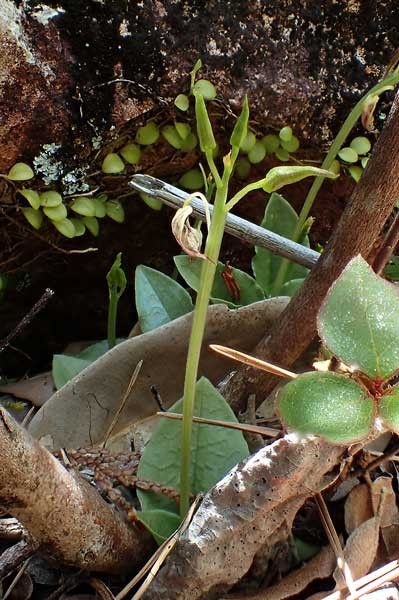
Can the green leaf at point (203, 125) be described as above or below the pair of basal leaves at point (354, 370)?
above

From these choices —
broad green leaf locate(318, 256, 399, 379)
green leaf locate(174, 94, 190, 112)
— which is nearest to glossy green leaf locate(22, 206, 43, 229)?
green leaf locate(174, 94, 190, 112)

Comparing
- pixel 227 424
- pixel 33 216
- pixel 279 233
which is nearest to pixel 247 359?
pixel 227 424

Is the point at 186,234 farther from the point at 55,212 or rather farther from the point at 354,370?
the point at 55,212

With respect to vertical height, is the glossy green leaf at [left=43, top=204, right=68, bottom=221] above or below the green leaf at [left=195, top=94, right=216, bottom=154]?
below

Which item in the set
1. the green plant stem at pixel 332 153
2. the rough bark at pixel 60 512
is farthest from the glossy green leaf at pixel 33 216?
the rough bark at pixel 60 512

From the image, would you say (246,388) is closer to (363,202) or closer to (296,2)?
(363,202)

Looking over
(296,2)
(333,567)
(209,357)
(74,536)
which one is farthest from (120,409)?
(296,2)

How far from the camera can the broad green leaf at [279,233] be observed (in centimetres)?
132

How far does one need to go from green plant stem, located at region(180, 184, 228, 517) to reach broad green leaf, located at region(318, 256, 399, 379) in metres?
0.13

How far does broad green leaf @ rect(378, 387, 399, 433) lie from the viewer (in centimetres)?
74

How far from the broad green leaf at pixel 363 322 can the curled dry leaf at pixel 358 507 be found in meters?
0.25

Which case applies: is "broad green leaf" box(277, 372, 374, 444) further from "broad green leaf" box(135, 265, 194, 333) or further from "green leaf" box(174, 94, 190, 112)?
"green leaf" box(174, 94, 190, 112)

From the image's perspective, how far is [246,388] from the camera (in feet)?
3.65

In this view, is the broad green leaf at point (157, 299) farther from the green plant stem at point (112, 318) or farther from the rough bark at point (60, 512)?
the rough bark at point (60, 512)
